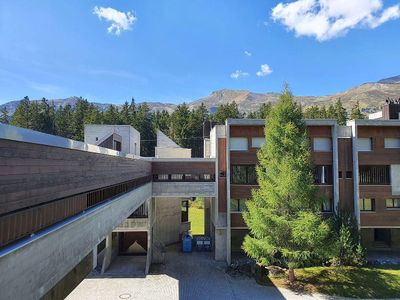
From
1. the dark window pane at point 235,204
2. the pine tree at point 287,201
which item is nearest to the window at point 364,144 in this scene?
the pine tree at point 287,201

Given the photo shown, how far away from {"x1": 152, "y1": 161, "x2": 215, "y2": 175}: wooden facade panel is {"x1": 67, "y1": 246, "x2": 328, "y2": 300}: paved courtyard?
6.63 m

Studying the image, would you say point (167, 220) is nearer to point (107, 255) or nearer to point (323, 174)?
point (107, 255)

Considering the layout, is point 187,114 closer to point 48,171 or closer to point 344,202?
point 344,202

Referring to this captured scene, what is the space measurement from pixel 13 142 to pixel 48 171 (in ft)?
4.26

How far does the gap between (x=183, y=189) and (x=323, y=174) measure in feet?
34.7

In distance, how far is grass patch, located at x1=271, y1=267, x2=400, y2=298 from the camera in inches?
709

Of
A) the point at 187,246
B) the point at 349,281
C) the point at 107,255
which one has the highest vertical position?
the point at 107,255

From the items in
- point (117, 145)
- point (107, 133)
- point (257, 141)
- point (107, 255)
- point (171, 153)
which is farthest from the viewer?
point (171, 153)

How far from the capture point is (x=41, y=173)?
575 centimetres

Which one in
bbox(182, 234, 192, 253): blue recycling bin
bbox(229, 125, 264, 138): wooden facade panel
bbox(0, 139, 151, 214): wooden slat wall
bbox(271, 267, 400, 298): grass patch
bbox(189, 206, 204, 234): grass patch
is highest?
bbox(229, 125, 264, 138): wooden facade panel

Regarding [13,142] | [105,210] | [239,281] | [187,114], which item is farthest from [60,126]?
[13,142]

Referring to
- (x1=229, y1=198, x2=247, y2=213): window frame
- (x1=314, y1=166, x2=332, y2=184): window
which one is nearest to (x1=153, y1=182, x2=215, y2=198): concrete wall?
(x1=229, y1=198, x2=247, y2=213): window frame

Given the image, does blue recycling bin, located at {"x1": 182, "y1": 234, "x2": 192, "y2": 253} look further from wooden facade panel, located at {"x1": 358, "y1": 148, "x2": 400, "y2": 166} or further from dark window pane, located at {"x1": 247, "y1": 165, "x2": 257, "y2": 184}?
wooden facade panel, located at {"x1": 358, "y1": 148, "x2": 400, "y2": 166}

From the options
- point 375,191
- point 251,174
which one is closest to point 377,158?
point 375,191
